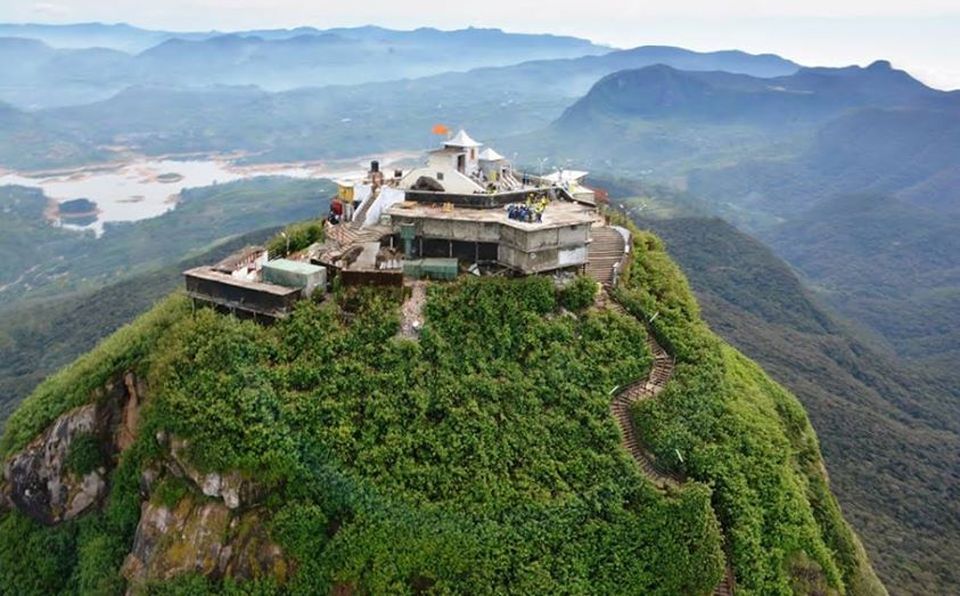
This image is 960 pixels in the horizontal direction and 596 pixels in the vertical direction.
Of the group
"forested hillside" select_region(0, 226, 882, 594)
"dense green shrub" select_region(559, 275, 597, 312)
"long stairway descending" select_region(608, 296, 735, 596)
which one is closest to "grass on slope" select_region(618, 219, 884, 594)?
"forested hillside" select_region(0, 226, 882, 594)

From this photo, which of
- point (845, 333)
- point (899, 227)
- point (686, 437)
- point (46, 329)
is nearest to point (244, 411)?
point (686, 437)

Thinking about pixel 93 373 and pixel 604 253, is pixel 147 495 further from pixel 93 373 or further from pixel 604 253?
pixel 604 253

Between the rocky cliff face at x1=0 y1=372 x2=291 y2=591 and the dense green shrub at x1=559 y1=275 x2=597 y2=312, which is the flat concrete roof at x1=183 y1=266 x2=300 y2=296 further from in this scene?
the dense green shrub at x1=559 y1=275 x2=597 y2=312

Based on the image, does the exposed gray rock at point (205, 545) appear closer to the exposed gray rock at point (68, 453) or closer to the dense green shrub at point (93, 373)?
the exposed gray rock at point (68, 453)

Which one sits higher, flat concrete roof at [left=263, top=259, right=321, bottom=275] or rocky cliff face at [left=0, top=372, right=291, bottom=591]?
flat concrete roof at [left=263, top=259, right=321, bottom=275]

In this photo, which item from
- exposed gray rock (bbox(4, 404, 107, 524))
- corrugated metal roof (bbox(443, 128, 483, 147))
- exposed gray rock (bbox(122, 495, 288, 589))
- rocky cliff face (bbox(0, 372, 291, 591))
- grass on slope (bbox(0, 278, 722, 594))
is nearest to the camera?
grass on slope (bbox(0, 278, 722, 594))

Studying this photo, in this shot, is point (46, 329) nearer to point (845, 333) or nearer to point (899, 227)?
point (845, 333)
